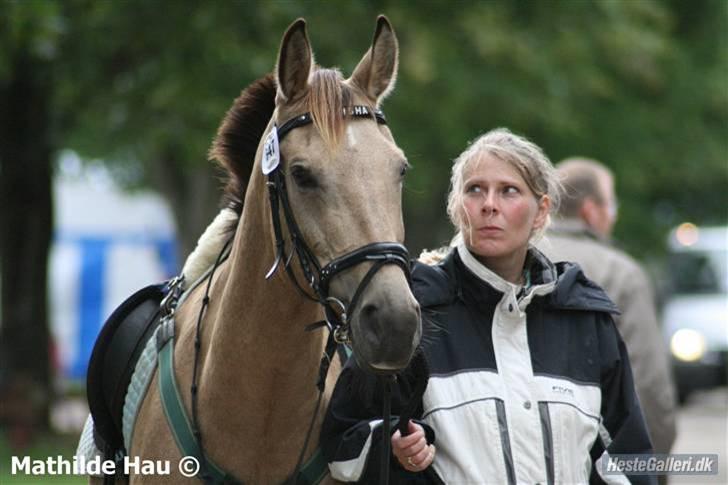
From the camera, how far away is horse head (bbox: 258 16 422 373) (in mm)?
3688

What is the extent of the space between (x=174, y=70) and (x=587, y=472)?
1024cm

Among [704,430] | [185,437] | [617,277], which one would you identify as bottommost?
[704,430]

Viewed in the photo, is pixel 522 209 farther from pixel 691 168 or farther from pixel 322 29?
pixel 691 168

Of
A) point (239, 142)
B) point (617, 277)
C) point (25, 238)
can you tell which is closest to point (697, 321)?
point (25, 238)

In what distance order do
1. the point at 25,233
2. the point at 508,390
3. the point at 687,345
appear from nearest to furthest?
the point at 508,390 → the point at 25,233 → the point at 687,345

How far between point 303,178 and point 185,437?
1015mm

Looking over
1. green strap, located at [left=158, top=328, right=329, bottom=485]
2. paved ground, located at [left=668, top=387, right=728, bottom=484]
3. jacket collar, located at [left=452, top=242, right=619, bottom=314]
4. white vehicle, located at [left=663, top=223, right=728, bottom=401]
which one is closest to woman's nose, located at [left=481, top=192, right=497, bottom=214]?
jacket collar, located at [left=452, top=242, right=619, bottom=314]

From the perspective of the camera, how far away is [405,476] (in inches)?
163

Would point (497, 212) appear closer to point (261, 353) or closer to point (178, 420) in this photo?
point (261, 353)

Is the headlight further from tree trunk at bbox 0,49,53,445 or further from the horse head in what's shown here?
the horse head

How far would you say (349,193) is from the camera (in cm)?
392

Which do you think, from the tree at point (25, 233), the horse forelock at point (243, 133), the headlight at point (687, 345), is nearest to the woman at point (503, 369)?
the horse forelock at point (243, 133)

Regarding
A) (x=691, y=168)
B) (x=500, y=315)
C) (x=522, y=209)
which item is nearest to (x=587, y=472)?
(x=500, y=315)

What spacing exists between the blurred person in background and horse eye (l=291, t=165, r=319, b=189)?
248 centimetres
